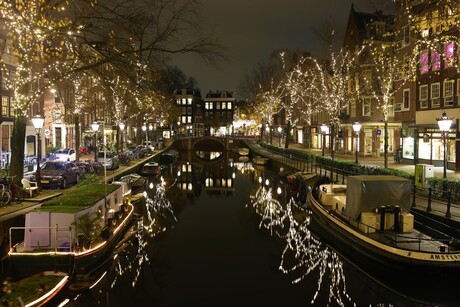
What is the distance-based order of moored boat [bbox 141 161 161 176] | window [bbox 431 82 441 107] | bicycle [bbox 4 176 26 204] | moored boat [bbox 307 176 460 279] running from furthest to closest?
moored boat [bbox 141 161 161 176] < window [bbox 431 82 441 107] < bicycle [bbox 4 176 26 204] < moored boat [bbox 307 176 460 279]

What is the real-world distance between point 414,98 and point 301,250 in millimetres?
27451

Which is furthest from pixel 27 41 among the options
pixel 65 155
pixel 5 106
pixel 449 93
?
pixel 449 93

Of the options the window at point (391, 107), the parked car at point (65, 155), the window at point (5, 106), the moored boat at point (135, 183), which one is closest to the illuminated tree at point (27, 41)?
the moored boat at point (135, 183)

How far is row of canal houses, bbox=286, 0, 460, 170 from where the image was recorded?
26391 mm

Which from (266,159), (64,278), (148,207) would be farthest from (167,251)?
(266,159)

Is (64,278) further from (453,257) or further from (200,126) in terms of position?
(200,126)

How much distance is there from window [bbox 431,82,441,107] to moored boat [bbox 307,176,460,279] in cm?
1910

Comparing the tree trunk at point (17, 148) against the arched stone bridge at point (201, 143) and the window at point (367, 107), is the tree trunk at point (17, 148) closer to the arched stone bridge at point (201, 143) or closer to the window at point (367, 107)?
the window at point (367, 107)

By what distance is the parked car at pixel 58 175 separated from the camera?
2845 centimetres

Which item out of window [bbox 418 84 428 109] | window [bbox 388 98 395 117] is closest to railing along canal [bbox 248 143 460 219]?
window [bbox 418 84 428 109]

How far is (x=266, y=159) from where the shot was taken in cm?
6050

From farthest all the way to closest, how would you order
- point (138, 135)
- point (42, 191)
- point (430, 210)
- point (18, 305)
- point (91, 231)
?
point (138, 135), point (42, 191), point (430, 210), point (91, 231), point (18, 305)

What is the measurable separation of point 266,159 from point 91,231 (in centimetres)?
4438

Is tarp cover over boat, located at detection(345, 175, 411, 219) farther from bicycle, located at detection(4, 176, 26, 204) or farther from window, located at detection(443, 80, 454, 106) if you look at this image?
window, located at detection(443, 80, 454, 106)
